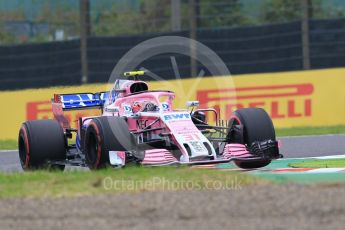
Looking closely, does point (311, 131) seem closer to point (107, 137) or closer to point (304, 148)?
point (304, 148)

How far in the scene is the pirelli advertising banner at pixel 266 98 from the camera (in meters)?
19.4

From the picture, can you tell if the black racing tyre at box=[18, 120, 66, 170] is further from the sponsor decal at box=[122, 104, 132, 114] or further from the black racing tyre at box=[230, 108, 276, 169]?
the black racing tyre at box=[230, 108, 276, 169]

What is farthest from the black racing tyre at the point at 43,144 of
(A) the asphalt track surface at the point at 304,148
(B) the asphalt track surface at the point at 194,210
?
(B) the asphalt track surface at the point at 194,210

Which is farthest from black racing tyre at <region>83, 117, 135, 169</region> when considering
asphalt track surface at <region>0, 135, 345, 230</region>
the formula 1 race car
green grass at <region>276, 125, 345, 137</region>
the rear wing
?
green grass at <region>276, 125, 345, 137</region>

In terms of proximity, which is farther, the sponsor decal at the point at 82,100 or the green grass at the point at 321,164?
the sponsor decal at the point at 82,100

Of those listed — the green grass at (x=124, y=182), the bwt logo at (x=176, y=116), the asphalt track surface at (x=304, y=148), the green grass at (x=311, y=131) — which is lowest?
the asphalt track surface at (x=304, y=148)

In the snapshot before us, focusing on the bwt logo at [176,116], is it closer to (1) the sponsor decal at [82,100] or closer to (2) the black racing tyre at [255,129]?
(2) the black racing tyre at [255,129]

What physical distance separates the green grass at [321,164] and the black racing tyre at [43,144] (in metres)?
3.26

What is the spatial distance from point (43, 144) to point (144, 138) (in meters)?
1.40

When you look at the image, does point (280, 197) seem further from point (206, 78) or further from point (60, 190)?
point (206, 78)

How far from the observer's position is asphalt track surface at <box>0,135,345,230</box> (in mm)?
6855

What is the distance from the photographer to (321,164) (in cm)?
1234

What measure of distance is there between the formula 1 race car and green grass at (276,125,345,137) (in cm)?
610

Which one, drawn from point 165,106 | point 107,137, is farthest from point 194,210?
point 165,106
